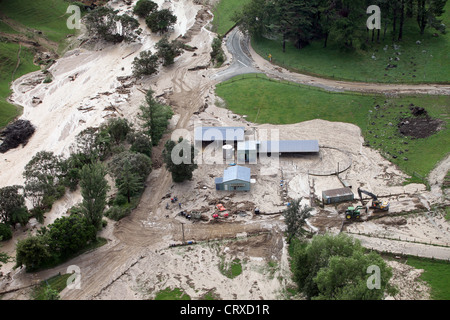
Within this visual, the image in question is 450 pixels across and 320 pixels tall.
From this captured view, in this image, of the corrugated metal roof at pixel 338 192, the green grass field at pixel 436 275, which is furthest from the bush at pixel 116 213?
the green grass field at pixel 436 275

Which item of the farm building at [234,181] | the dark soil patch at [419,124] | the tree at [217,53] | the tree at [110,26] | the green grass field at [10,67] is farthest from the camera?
the tree at [110,26]

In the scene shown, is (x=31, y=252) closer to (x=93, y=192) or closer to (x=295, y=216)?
(x=93, y=192)

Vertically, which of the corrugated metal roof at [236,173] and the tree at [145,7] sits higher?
the tree at [145,7]

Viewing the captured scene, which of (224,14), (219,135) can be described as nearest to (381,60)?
(219,135)

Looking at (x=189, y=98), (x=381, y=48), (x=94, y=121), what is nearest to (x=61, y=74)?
(x=94, y=121)

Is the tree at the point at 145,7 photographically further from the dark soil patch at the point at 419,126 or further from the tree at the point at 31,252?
the tree at the point at 31,252

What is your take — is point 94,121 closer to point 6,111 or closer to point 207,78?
point 6,111

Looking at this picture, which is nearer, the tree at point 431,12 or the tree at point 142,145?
the tree at point 142,145
